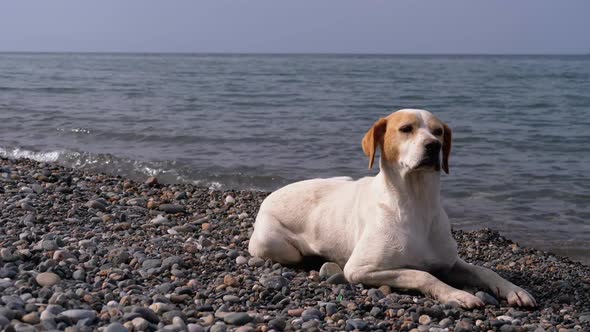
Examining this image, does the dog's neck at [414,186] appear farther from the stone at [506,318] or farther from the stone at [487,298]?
the stone at [506,318]

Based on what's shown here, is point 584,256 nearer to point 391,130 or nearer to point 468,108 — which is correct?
point 391,130

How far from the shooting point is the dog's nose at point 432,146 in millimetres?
5473

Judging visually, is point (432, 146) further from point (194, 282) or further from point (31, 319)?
point (31, 319)

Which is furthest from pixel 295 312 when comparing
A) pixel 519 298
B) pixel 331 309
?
pixel 519 298

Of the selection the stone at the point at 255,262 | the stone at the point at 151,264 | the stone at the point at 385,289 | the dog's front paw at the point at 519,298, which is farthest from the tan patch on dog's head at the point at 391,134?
the stone at the point at 151,264

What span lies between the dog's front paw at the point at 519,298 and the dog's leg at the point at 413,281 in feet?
0.97

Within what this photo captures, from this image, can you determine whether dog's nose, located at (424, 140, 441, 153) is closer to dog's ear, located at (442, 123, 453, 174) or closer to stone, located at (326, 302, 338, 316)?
dog's ear, located at (442, 123, 453, 174)

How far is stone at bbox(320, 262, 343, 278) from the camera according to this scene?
6.22 m

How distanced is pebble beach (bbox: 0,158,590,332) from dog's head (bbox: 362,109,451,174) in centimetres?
101

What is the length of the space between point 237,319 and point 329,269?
1.73m

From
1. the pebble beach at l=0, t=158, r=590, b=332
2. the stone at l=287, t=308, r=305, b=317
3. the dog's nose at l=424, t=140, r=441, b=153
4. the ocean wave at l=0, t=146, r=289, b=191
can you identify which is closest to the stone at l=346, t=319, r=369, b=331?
the pebble beach at l=0, t=158, r=590, b=332

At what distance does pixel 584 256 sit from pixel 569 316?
3587mm

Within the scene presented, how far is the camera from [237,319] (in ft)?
15.3

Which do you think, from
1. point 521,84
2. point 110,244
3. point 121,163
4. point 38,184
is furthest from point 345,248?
point 521,84
